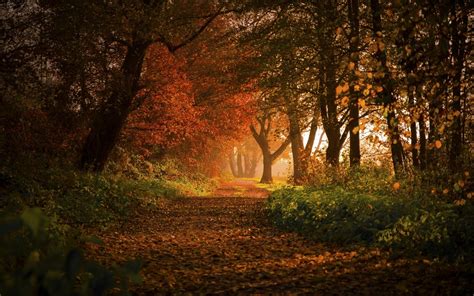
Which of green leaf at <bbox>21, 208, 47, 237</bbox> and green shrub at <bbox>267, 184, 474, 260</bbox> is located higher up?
green leaf at <bbox>21, 208, 47, 237</bbox>

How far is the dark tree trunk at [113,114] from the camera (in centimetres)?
1554

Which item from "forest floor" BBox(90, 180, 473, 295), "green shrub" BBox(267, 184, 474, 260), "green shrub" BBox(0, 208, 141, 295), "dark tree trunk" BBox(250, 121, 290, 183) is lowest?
"forest floor" BBox(90, 180, 473, 295)

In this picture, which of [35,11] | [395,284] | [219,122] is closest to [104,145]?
[35,11]

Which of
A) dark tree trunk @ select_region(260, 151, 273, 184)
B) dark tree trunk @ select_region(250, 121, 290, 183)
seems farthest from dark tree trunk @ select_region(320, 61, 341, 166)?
dark tree trunk @ select_region(260, 151, 273, 184)

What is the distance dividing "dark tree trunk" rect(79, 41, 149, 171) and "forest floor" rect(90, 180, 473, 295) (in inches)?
235

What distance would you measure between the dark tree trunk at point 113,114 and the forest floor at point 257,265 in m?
5.97

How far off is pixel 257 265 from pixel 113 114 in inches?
431

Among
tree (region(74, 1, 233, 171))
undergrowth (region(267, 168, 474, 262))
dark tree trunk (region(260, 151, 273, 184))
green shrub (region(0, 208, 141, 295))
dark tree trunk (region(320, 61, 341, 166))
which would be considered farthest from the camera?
dark tree trunk (region(260, 151, 273, 184))

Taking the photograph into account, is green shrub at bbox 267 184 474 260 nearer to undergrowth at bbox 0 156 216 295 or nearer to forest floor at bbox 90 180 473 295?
forest floor at bbox 90 180 473 295

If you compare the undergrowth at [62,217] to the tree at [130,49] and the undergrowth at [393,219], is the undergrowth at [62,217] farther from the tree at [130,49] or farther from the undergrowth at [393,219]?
the undergrowth at [393,219]

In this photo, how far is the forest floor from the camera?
5695mm

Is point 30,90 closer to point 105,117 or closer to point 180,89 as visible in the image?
point 105,117

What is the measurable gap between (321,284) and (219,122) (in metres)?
19.6

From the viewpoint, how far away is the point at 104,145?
1678cm
